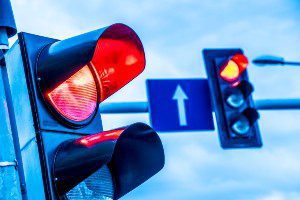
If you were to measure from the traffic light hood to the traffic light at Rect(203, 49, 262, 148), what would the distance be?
3.57m

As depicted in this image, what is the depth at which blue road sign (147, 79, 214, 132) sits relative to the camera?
6.07 m

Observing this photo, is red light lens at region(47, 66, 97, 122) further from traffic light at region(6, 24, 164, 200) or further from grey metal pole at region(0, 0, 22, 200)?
grey metal pole at region(0, 0, 22, 200)

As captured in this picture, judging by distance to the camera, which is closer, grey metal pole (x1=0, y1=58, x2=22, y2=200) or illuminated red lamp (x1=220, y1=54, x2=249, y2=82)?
grey metal pole (x1=0, y1=58, x2=22, y2=200)

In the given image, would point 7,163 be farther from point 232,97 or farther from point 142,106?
point 142,106

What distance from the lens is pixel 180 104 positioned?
20.2 feet

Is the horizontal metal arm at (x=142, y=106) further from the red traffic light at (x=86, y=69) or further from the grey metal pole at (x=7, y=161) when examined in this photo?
the grey metal pole at (x=7, y=161)

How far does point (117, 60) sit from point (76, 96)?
24 centimetres

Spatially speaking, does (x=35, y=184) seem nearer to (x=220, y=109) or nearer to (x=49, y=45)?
(x=49, y=45)

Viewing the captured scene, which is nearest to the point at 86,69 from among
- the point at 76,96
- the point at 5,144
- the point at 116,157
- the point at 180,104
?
the point at 76,96

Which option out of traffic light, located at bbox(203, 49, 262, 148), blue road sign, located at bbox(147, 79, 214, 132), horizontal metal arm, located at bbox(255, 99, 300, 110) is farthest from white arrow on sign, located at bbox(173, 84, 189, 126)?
horizontal metal arm, located at bbox(255, 99, 300, 110)

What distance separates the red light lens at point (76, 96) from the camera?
2.09 m

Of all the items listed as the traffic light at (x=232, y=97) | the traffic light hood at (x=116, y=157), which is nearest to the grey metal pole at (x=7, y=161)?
the traffic light hood at (x=116, y=157)

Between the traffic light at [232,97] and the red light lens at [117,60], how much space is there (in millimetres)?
3490

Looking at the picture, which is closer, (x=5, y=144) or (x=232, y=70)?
(x=5, y=144)
